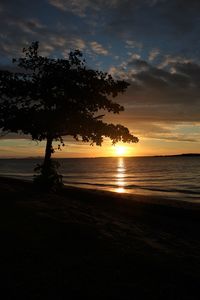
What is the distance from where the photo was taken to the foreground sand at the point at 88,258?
8539mm

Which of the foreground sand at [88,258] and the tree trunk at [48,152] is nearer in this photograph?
the foreground sand at [88,258]

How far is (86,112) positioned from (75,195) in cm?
674

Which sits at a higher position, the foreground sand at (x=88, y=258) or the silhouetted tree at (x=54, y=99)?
the silhouetted tree at (x=54, y=99)

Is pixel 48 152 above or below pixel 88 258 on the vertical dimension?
above

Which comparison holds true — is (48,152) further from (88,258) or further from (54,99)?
(88,258)

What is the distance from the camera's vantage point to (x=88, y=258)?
10773 millimetres

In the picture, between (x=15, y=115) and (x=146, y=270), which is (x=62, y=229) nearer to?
(x=146, y=270)

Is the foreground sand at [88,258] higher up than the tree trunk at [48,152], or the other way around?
the tree trunk at [48,152]

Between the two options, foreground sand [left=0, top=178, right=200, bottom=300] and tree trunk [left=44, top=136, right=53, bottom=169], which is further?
tree trunk [left=44, top=136, right=53, bottom=169]

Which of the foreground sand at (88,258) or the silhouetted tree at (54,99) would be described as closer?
the foreground sand at (88,258)

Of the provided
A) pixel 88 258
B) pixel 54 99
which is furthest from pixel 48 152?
pixel 88 258

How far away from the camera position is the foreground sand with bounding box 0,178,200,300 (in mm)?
8539

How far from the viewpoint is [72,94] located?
27109 millimetres

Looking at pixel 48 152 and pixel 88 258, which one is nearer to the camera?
pixel 88 258
